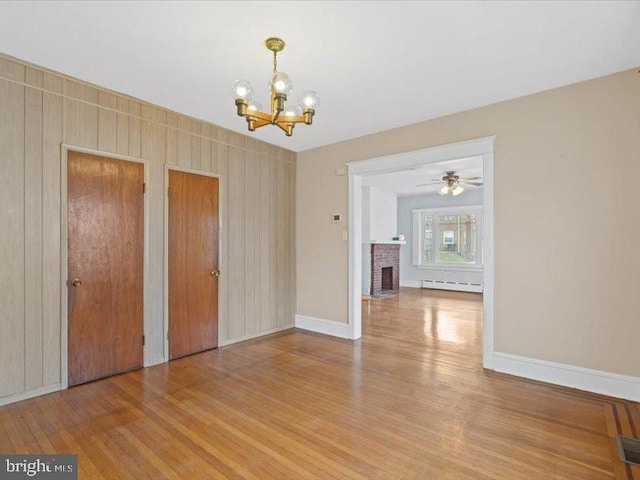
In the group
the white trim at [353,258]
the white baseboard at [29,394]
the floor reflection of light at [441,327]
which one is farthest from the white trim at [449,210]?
the white baseboard at [29,394]

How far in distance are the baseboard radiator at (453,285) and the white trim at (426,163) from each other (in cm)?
536

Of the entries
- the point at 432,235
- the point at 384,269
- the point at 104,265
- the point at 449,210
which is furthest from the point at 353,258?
the point at 432,235

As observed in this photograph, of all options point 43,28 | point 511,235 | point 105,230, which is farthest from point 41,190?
point 511,235

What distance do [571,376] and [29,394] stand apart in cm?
479

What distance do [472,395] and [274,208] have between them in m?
3.50

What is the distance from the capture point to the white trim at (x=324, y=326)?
474 centimetres

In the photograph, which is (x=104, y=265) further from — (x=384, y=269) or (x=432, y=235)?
(x=432, y=235)

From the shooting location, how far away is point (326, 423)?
2434 millimetres

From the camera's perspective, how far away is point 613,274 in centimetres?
287

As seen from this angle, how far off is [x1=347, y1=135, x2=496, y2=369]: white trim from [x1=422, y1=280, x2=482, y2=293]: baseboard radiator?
536 cm

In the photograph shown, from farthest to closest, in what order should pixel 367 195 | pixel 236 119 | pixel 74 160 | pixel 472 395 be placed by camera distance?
pixel 367 195, pixel 236 119, pixel 74 160, pixel 472 395

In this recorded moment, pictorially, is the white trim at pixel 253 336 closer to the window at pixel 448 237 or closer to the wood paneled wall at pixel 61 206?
the wood paneled wall at pixel 61 206

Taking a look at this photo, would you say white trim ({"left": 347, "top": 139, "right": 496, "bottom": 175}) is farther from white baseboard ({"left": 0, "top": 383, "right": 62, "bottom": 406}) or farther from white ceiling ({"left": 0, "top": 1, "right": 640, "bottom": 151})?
white baseboard ({"left": 0, "top": 383, "right": 62, "bottom": 406})

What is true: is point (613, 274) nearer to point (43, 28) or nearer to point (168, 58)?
point (168, 58)
